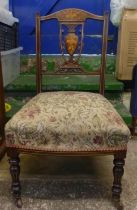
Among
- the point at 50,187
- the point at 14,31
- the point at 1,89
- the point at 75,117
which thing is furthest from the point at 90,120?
the point at 14,31

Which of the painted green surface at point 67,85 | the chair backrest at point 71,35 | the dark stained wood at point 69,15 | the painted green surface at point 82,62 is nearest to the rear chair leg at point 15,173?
the chair backrest at point 71,35

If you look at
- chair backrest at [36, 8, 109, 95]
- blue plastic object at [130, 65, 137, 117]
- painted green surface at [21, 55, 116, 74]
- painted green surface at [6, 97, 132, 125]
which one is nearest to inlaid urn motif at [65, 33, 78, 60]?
chair backrest at [36, 8, 109, 95]

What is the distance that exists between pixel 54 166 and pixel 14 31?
1.37 meters

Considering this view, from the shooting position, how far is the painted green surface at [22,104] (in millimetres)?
2076

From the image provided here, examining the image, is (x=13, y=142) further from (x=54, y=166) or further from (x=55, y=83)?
(x=55, y=83)

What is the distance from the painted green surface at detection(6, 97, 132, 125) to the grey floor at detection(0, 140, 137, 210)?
0.35 metres

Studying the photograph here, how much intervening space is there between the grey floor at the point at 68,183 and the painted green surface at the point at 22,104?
0.35 m

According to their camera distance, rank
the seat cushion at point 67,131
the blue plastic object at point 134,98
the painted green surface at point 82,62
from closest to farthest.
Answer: the seat cushion at point 67,131 < the blue plastic object at point 134,98 < the painted green surface at point 82,62

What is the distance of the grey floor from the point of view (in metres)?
1.33

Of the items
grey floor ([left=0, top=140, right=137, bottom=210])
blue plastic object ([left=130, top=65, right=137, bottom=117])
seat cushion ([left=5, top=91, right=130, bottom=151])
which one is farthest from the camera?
blue plastic object ([left=130, top=65, right=137, bottom=117])

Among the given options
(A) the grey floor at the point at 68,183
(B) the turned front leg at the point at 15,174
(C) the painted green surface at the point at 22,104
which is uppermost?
(C) the painted green surface at the point at 22,104

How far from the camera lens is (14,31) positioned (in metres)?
2.44

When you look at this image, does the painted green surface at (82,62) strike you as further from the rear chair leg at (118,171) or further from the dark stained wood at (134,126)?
the rear chair leg at (118,171)

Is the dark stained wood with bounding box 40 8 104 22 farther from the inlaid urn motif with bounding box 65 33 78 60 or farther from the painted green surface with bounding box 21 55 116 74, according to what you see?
the painted green surface with bounding box 21 55 116 74
